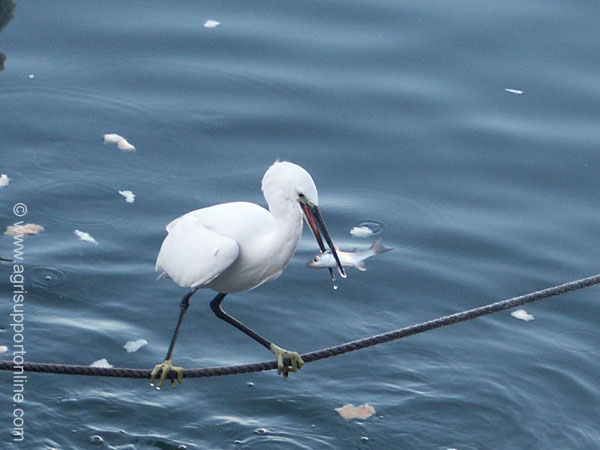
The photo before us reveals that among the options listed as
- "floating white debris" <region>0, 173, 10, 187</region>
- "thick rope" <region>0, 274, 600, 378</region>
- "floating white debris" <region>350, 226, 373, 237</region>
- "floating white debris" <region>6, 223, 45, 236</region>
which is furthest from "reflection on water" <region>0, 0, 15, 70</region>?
"thick rope" <region>0, 274, 600, 378</region>

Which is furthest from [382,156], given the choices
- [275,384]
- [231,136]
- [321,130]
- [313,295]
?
[275,384]

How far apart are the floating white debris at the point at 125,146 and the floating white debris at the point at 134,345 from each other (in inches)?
90.5

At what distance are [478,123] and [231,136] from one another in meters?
1.98

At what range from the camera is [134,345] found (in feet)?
21.4

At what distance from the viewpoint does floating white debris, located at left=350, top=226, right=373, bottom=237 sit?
7.58 metres

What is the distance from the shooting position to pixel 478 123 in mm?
9078

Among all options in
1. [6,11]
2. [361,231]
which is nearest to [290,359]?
[361,231]

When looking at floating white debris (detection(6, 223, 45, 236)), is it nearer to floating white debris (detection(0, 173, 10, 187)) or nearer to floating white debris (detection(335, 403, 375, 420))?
floating white debris (detection(0, 173, 10, 187))

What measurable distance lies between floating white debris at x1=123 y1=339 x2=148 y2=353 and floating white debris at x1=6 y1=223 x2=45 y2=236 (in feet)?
4.36

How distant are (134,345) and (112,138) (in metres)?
2.51

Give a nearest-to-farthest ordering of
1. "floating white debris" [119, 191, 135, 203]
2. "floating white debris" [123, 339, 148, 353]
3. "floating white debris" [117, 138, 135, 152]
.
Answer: "floating white debris" [123, 339, 148, 353]
"floating white debris" [119, 191, 135, 203]
"floating white debris" [117, 138, 135, 152]

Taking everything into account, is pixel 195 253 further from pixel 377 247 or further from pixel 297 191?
pixel 377 247

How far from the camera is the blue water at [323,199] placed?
6168mm

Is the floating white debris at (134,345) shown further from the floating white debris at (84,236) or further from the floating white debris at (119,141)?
the floating white debris at (119,141)
